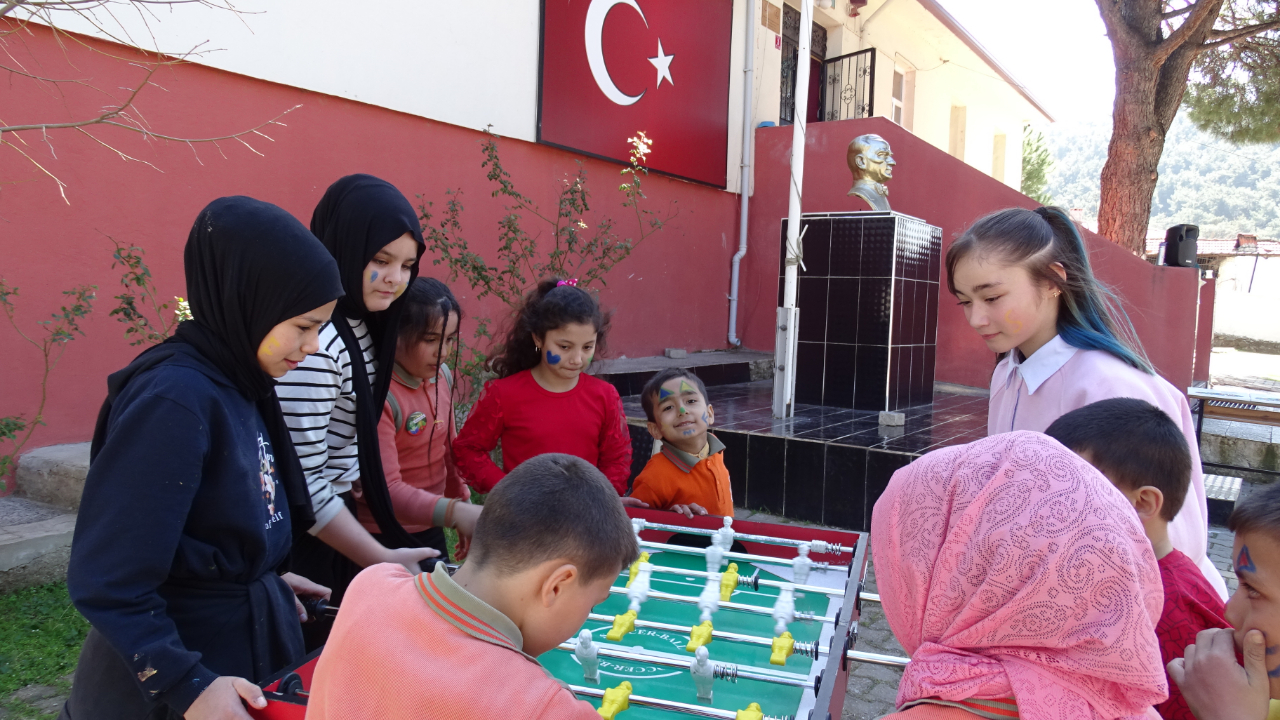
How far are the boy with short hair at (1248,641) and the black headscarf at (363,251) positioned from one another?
1873mm

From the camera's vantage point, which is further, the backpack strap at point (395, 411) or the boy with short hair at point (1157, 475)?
the backpack strap at point (395, 411)

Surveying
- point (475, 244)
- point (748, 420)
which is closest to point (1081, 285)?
point (748, 420)

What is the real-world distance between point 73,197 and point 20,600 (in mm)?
1949

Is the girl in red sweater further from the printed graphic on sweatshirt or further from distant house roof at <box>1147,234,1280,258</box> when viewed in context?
distant house roof at <box>1147,234,1280,258</box>

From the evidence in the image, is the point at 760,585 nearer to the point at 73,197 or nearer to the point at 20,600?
the point at 20,600

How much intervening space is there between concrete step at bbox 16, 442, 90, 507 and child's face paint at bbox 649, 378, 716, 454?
2666 millimetres

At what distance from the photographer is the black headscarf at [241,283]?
1.48 meters

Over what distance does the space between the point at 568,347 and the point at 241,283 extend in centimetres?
144

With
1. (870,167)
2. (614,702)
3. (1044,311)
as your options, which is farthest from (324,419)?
(870,167)

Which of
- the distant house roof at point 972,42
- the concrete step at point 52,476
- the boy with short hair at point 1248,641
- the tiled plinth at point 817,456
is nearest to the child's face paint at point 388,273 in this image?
the boy with short hair at point 1248,641

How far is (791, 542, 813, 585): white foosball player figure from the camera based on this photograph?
2184mm

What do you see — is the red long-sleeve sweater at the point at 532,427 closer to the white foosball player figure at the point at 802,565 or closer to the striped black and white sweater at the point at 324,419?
the striped black and white sweater at the point at 324,419

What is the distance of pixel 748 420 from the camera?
5.91 metres

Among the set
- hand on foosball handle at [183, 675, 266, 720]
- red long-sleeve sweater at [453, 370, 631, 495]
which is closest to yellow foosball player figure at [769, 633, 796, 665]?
hand on foosball handle at [183, 675, 266, 720]
